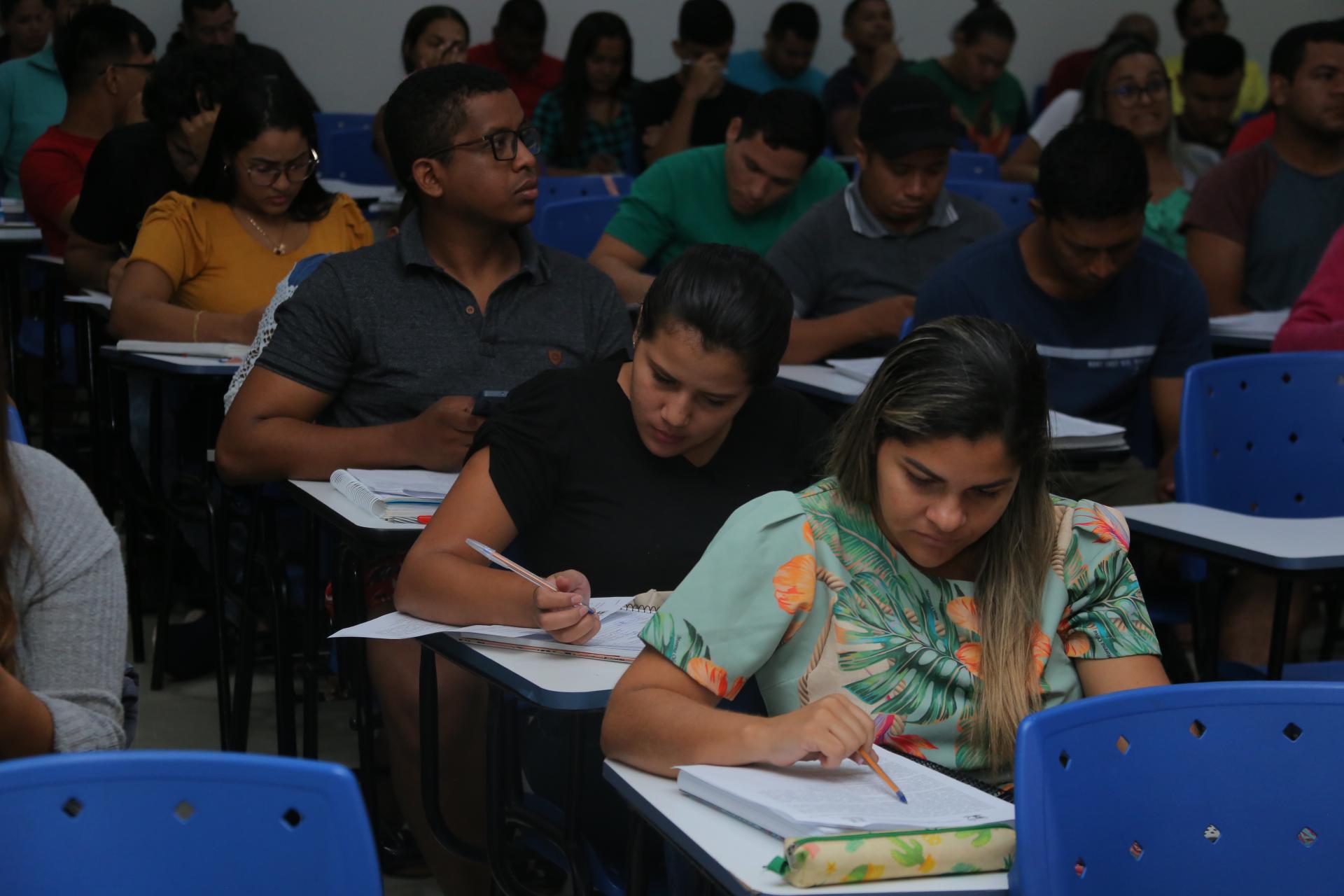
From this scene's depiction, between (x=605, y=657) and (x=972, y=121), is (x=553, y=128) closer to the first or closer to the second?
(x=972, y=121)

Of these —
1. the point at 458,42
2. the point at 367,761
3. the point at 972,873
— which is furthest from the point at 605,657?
the point at 458,42

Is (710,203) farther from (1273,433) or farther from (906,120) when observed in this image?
(1273,433)

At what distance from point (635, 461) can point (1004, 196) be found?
3116 millimetres

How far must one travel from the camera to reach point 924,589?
1.57 meters

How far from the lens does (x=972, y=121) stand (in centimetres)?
739

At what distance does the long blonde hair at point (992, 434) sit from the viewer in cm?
150

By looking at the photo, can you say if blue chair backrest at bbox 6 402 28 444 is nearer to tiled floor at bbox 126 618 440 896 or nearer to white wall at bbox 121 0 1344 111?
tiled floor at bbox 126 618 440 896

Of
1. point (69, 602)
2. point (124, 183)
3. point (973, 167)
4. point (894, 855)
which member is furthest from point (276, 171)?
point (973, 167)

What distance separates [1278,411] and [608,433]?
131 cm

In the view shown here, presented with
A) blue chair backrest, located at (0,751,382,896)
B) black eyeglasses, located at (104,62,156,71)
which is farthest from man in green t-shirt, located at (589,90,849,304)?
blue chair backrest, located at (0,751,382,896)

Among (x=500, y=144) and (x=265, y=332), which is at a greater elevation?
(x=500, y=144)

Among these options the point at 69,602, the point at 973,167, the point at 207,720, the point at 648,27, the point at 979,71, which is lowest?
the point at 207,720

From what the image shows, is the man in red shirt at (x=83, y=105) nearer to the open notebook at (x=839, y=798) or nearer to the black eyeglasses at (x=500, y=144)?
the black eyeglasses at (x=500, y=144)

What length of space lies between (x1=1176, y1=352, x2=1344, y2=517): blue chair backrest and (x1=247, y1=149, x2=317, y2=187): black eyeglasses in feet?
6.02
